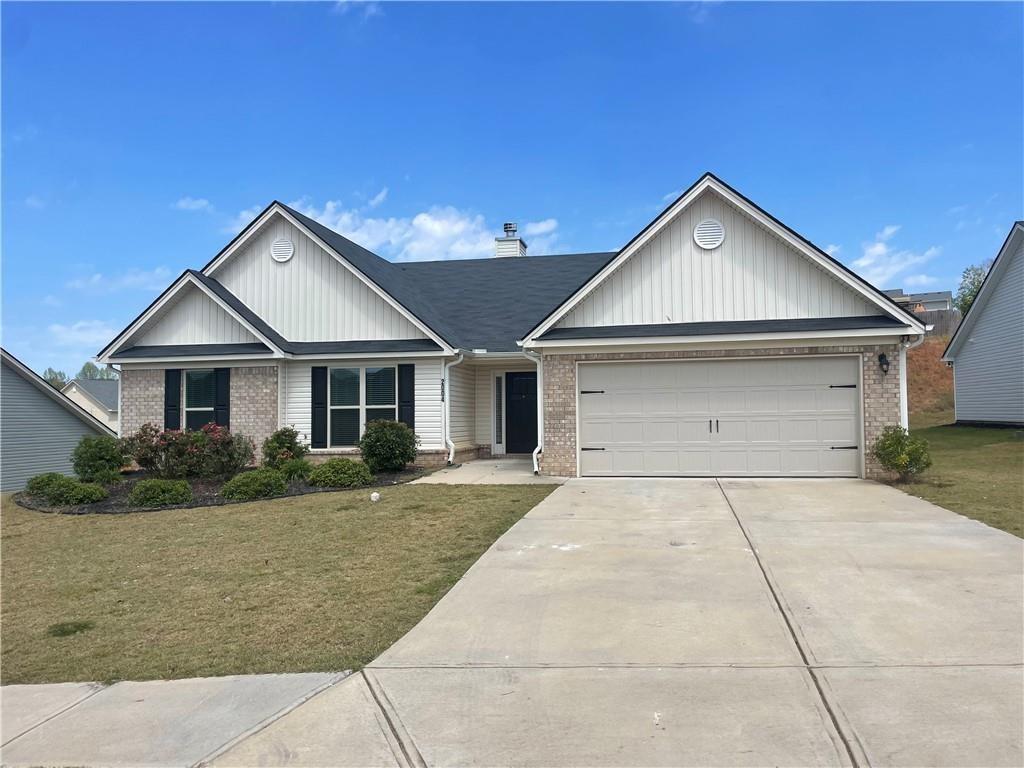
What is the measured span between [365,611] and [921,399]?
36317mm

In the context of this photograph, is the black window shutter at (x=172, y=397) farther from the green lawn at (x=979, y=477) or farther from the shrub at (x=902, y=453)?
the green lawn at (x=979, y=477)

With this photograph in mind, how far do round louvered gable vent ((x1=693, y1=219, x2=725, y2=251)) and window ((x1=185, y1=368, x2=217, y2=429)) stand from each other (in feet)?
37.1

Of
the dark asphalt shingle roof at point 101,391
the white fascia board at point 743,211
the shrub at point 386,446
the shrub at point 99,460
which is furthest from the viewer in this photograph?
the dark asphalt shingle roof at point 101,391

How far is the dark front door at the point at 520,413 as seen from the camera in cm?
1930

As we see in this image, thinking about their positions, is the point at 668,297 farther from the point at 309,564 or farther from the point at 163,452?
the point at 163,452

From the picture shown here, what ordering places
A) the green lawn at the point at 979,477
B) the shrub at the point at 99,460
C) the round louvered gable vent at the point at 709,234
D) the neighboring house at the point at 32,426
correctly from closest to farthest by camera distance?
the green lawn at the point at 979,477, the round louvered gable vent at the point at 709,234, the shrub at the point at 99,460, the neighboring house at the point at 32,426

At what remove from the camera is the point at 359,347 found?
1739 centimetres

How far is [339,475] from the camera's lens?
13.8 meters

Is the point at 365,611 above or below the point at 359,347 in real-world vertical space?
below

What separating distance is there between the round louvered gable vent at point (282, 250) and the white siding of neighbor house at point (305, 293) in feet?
0.29

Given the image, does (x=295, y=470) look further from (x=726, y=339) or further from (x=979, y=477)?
(x=979, y=477)

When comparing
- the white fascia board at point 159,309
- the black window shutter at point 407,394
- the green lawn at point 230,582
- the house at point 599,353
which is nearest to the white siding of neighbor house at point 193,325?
the house at point 599,353

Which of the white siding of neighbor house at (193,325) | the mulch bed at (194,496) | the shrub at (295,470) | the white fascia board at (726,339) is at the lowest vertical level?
the mulch bed at (194,496)

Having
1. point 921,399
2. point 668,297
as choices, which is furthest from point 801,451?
point 921,399
